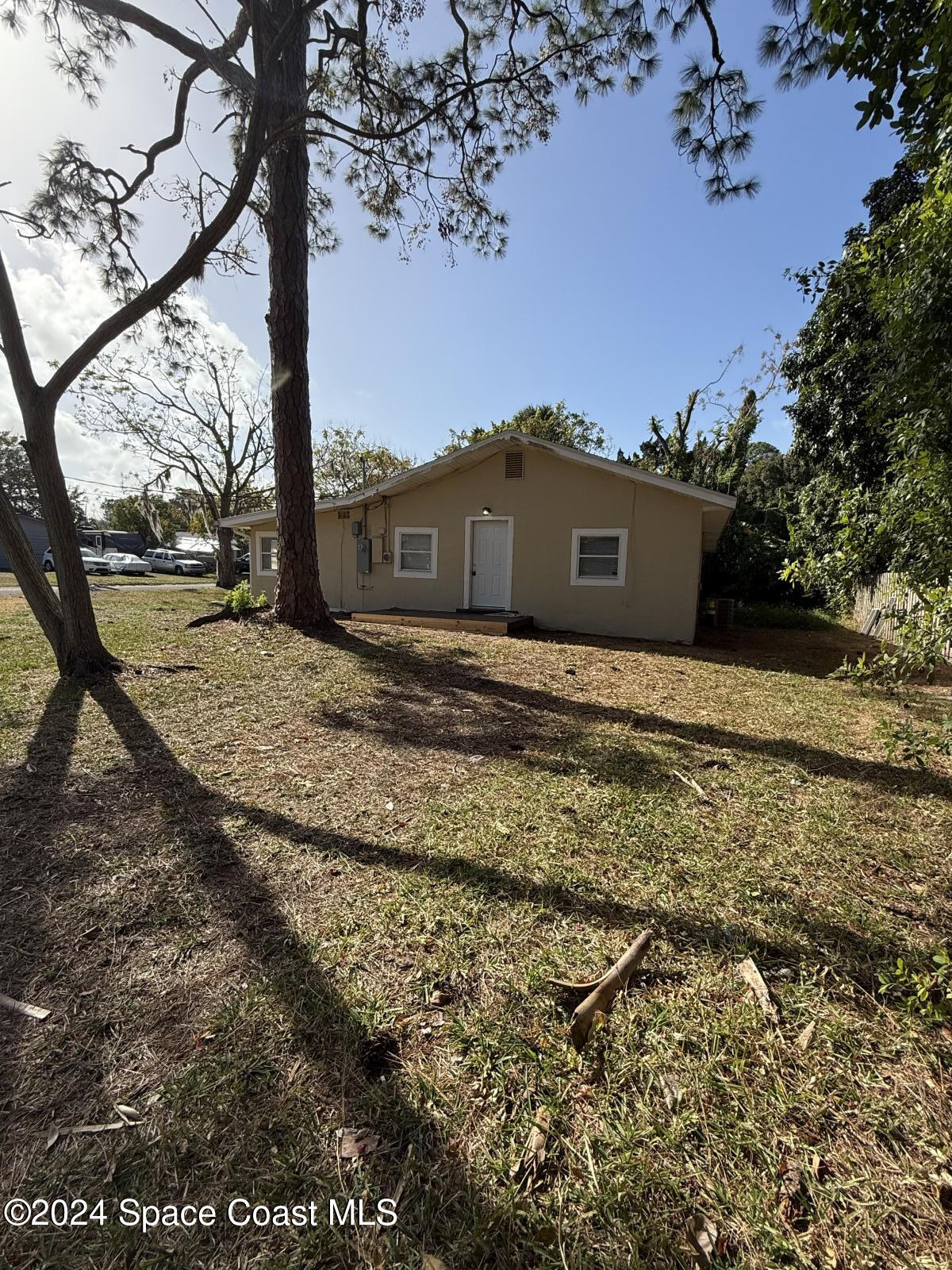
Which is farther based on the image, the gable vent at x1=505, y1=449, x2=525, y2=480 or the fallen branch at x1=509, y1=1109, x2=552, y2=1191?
the gable vent at x1=505, y1=449, x2=525, y2=480

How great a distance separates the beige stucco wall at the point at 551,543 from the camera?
972 centimetres

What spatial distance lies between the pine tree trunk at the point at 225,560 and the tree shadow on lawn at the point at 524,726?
17314 mm

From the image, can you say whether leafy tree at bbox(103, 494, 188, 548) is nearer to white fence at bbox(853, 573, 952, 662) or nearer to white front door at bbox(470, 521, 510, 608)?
white front door at bbox(470, 521, 510, 608)

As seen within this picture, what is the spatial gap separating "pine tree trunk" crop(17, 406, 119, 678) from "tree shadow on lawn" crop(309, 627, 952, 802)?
2.58m

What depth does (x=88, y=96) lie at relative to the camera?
5566 millimetres

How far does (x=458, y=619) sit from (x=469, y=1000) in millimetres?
8575

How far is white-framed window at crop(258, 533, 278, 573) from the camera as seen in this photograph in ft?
46.3

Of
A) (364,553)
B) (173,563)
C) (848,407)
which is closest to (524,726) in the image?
(364,553)

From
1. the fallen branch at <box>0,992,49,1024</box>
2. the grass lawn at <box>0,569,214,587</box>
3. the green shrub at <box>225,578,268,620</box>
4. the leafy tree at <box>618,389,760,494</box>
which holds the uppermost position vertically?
the leafy tree at <box>618,389,760,494</box>

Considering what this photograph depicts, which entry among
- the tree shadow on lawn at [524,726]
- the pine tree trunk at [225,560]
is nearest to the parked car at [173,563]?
the pine tree trunk at [225,560]

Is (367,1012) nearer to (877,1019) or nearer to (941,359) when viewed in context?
(877,1019)

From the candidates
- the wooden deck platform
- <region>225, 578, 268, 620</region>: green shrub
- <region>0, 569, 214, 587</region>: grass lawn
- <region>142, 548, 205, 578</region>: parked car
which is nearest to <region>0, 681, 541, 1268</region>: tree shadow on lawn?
<region>225, 578, 268, 620</region>: green shrub

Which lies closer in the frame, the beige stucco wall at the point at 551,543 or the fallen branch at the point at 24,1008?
the fallen branch at the point at 24,1008

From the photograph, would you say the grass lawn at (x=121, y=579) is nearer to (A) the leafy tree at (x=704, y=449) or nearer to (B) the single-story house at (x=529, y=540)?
(B) the single-story house at (x=529, y=540)
